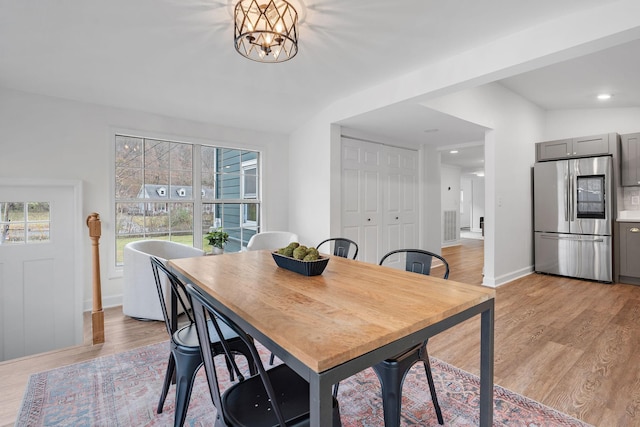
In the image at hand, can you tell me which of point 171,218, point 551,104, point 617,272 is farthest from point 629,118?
point 171,218

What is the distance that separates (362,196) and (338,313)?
3.54 m

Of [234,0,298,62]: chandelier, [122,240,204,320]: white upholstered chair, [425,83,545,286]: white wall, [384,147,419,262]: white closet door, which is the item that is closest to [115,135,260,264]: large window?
[122,240,204,320]: white upholstered chair

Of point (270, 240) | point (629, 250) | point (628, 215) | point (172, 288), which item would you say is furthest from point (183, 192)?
point (628, 215)

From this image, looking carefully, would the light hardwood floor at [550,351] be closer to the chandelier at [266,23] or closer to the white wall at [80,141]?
the white wall at [80,141]

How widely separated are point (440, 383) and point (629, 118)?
18.0 ft

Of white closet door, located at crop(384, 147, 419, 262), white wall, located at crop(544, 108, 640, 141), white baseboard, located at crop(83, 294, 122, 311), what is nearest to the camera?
white baseboard, located at crop(83, 294, 122, 311)

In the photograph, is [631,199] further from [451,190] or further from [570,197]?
[451,190]

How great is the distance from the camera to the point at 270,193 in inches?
185

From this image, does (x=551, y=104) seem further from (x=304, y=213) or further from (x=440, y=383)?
(x=440, y=383)

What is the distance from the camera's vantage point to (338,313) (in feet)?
Answer: 3.60

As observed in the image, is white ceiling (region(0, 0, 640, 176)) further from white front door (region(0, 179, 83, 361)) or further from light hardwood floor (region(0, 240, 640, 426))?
light hardwood floor (region(0, 240, 640, 426))

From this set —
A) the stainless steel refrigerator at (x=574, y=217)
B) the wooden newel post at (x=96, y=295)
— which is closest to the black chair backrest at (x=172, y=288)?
the wooden newel post at (x=96, y=295)

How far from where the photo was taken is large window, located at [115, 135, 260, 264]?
3695 millimetres

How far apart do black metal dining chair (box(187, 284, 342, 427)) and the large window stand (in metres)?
3.17
